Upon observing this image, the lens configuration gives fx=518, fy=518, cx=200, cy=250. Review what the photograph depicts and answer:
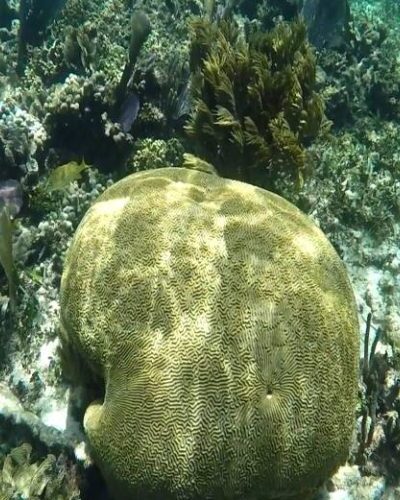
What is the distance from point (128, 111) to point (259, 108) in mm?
1930

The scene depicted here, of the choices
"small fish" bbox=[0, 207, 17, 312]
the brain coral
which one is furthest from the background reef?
the brain coral

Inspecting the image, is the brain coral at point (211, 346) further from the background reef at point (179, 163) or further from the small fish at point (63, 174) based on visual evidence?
the small fish at point (63, 174)

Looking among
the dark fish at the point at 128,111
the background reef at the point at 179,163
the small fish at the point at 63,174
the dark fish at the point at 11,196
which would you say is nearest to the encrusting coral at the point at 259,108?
the background reef at the point at 179,163

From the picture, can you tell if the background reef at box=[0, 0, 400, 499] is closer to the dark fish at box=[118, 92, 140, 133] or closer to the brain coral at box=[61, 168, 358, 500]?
the dark fish at box=[118, 92, 140, 133]

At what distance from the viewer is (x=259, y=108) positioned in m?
4.89

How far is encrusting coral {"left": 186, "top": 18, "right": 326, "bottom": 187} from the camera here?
15.8ft

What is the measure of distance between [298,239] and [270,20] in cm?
733

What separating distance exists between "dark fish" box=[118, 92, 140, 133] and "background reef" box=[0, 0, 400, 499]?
0.03 m

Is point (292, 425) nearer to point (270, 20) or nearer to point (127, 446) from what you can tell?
point (127, 446)

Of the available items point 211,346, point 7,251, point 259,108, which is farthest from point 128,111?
point 211,346

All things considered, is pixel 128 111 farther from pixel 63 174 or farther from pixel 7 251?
pixel 7 251

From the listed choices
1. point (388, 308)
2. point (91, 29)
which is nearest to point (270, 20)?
point (91, 29)

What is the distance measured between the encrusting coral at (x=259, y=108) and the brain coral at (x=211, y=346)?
1.26 m

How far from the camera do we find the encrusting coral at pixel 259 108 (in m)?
4.80
